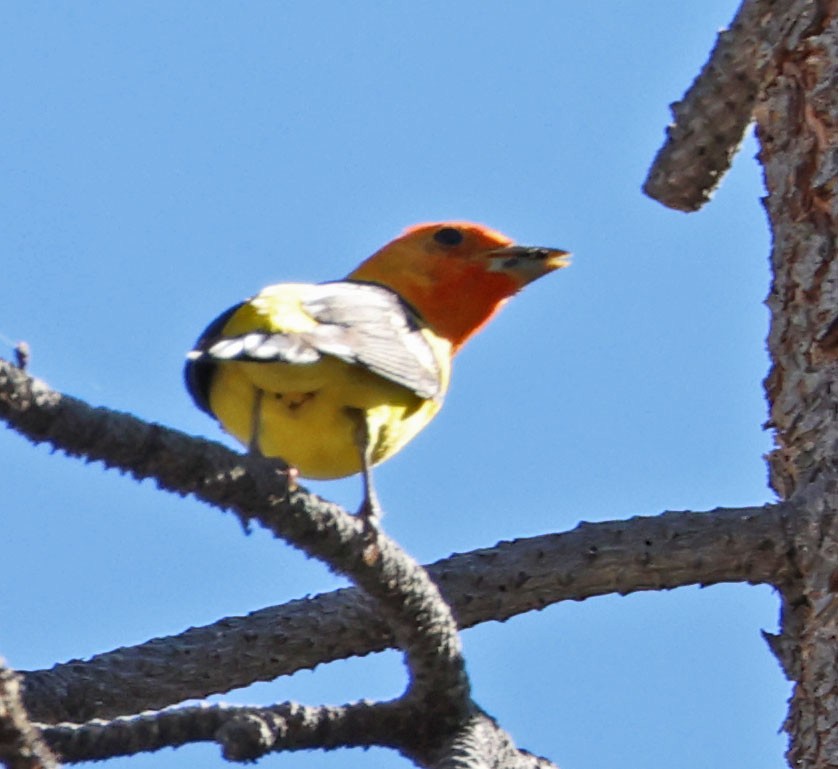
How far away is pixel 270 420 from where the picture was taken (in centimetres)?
375

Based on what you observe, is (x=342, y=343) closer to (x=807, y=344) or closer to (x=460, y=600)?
(x=460, y=600)

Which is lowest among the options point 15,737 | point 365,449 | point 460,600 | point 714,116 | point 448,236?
point 15,737

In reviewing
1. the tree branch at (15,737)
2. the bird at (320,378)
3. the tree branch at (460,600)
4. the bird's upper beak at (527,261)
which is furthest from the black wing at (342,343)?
the tree branch at (15,737)

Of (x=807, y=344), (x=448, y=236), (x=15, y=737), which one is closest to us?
(x=15, y=737)

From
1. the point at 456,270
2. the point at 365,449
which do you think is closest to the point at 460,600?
the point at 365,449

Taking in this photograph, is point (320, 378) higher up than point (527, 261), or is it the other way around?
point (527, 261)

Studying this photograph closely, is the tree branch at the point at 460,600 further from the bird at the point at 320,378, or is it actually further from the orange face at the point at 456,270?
the orange face at the point at 456,270

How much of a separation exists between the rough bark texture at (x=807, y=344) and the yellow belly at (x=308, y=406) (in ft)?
2.92

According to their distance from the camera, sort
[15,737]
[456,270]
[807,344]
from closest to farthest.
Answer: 1. [15,737]
2. [807,344]
3. [456,270]

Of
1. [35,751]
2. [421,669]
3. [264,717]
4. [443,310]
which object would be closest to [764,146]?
[443,310]

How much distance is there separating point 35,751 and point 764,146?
9.07 feet

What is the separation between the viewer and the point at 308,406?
3.71 m

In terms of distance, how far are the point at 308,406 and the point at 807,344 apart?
1116 millimetres

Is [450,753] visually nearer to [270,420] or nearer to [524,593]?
[524,593]
